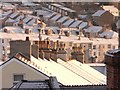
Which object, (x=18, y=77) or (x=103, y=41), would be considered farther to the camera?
(x=103, y=41)

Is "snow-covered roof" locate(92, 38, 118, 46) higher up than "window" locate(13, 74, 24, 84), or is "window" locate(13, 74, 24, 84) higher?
"window" locate(13, 74, 24, 84)

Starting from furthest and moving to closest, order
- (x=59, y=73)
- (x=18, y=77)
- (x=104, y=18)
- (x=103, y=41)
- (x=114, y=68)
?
(x=104, y=18), (x=103, y=41), (x=59, y=73), (x=18, y=77), (x=114, y=68)

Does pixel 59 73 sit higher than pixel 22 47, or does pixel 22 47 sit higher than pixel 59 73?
pixel 22 47

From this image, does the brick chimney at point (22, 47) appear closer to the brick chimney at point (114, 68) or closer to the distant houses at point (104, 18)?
the brick chimney at point (114, 68)

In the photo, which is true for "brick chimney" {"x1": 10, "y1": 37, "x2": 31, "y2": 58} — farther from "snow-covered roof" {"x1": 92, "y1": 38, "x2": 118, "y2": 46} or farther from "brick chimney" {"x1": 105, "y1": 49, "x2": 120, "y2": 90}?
"snow-covered roof" {"x1": 92, "y1": 38, "x2": 118, "y2": 46}

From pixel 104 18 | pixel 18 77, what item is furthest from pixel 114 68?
pixel 104 18

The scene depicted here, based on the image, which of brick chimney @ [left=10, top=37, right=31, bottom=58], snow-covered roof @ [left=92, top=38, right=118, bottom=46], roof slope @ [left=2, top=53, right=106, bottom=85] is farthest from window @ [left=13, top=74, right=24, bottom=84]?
snow-covered roof @ [left=92, top=38, right=118, bottom=46]

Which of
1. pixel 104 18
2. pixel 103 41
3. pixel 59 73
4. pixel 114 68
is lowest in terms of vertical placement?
pixel 104 18

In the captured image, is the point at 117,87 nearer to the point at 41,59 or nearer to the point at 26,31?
the point at 41,59

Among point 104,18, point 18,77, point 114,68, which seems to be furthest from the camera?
point 104,18

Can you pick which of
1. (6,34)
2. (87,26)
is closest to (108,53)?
(6,34)

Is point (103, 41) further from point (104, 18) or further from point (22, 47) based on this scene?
point (104, 18)

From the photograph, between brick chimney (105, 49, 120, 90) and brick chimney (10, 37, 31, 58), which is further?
brick chimney (10, 37, 31, 58)

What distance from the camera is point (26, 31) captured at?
25094mm
